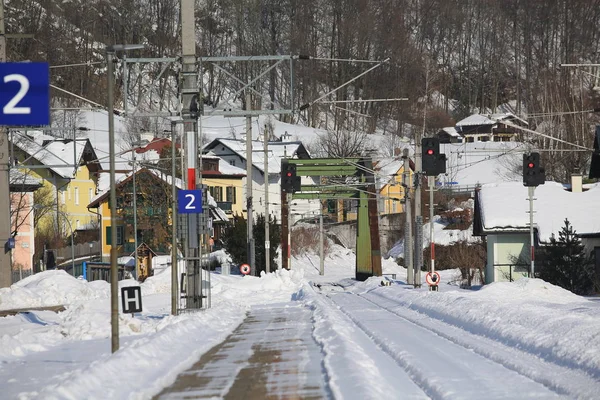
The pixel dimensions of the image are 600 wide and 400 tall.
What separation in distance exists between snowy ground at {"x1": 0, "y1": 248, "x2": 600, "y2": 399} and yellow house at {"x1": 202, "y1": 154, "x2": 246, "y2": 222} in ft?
221

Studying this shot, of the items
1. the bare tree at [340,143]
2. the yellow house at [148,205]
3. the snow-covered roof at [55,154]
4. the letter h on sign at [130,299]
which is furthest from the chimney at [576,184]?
the bare tree at [340,143]

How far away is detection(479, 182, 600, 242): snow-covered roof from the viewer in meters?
57.6

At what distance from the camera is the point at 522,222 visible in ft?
193

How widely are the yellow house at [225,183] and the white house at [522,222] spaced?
45597 mm

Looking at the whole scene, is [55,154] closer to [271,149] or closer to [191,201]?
[271,149]

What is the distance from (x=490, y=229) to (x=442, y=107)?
92.5 m

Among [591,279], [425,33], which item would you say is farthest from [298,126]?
[591,279]

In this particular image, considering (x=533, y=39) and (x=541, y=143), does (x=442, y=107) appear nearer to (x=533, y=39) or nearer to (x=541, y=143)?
(x=533, y=39)

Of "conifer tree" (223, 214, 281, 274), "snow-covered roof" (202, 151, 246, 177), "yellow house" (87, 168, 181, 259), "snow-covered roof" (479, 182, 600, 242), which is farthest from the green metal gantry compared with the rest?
"snow-covered roof" (202, 151, 246, 177)

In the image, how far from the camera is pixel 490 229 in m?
59.0

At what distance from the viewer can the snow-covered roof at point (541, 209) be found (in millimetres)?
57562

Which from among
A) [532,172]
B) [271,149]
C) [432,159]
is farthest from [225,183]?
[432,159]

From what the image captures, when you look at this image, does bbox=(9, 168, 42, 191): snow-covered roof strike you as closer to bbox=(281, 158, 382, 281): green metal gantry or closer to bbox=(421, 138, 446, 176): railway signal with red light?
bbox=(281, 158, 382, 281): green metal gantry

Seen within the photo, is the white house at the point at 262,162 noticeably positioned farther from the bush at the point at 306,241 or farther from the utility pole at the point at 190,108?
the utility pole at the point at 190,108
